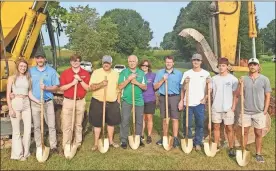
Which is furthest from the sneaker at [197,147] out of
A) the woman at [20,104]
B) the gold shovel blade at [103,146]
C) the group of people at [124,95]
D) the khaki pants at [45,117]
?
the woman at [20,104]

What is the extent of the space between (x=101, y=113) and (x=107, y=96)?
33 cm

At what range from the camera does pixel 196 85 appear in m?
6.10

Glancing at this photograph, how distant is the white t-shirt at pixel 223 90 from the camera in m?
5.93

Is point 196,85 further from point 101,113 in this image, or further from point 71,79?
point 71,79

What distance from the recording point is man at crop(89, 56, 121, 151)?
5965 mm

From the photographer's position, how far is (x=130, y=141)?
6477 millimetres

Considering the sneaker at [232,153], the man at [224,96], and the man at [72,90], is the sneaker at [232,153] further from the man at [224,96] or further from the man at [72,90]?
the man at [72,90]

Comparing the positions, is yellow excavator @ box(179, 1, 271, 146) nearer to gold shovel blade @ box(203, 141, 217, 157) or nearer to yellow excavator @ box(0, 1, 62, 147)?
gold shovel blade @ box(203, 141, 217, 157)

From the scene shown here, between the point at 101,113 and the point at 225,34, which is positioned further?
the point at 225,34

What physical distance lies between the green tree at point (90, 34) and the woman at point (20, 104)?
1131 inches

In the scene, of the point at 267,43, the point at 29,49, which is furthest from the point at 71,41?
the point at 267,43

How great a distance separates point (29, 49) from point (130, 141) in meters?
2.92

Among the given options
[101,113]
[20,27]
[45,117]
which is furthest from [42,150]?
[20,27]

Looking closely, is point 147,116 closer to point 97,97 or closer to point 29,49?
point 97,97
